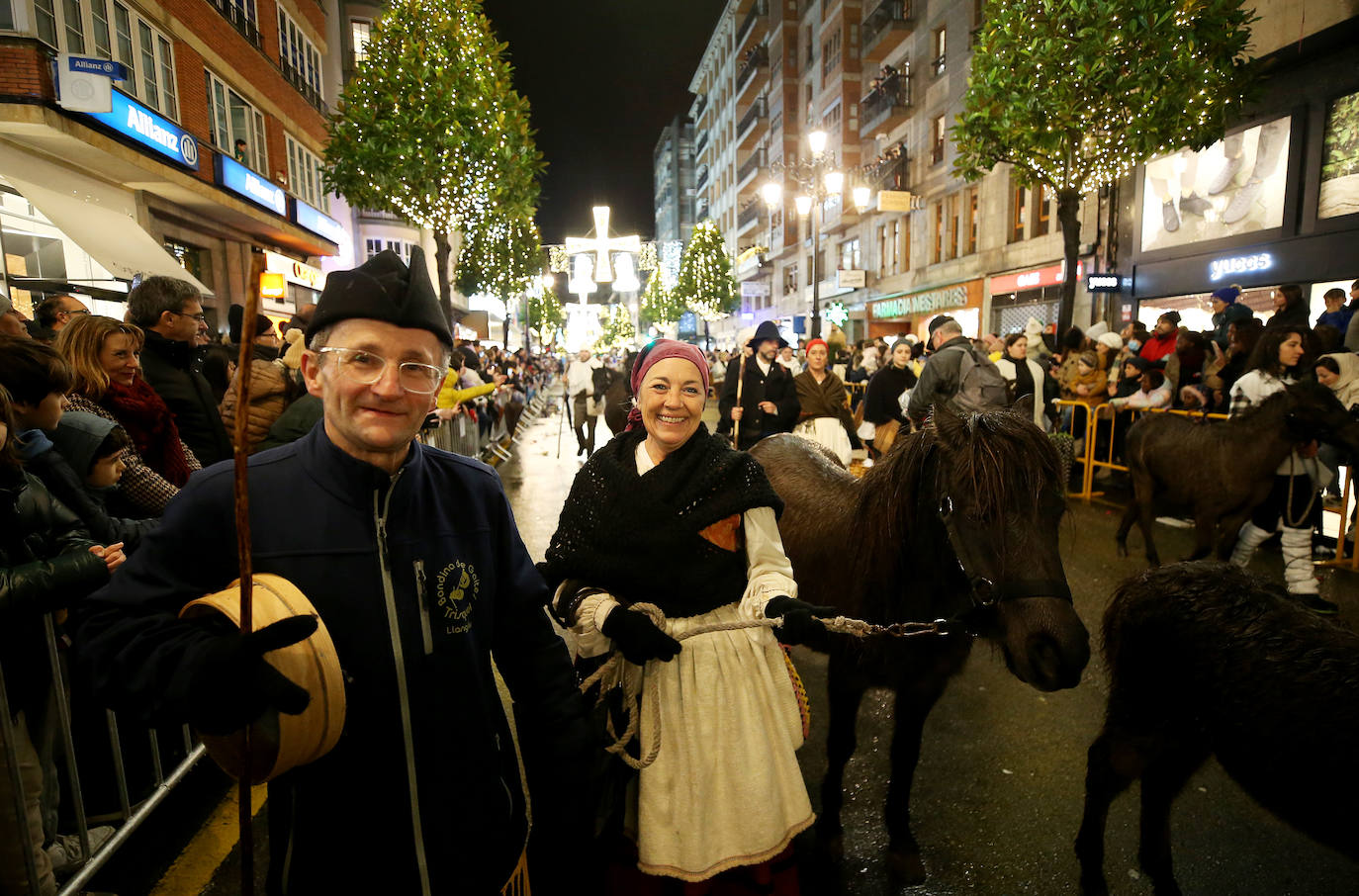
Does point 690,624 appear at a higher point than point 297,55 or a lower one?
lower

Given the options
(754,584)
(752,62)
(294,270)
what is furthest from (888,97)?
(754,584)

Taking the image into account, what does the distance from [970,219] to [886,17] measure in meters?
10.6

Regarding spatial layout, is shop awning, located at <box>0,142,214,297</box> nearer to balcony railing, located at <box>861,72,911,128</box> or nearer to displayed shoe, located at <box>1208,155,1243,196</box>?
displayed shoe, located at <box>1208,155,1243,196</box>

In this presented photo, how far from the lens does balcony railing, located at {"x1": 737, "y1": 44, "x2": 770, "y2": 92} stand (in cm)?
4669

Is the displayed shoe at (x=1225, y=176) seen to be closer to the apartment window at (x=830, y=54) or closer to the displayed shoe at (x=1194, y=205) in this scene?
the displayed shoe at (x=1194, y=205)

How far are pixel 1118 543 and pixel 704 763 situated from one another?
6.60 meters

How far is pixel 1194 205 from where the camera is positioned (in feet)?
50.7

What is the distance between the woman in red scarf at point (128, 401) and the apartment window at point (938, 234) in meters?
26.4

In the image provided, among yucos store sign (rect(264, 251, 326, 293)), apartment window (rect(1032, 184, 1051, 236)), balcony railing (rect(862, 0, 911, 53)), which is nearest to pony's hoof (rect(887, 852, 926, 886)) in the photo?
yucos store sign (rect(264, 251, 326, 293))

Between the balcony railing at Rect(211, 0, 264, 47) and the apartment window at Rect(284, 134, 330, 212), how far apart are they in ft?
8.38

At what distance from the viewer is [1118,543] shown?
6.91 metres

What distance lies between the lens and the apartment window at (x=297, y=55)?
20.1 metres

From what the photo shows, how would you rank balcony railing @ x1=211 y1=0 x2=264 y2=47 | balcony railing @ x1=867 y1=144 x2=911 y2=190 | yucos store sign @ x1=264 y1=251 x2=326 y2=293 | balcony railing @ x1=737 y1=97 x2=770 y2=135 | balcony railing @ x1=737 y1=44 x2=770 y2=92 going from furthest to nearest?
balcony railing @ x1=737 y1=97 x2=770 y2=135 < balcony railing @ x1=737 y1=44 x2=770 y2=92 < balcony railing @ x1=867 y1=144 x2=911 y2=190 < yucos store sign @ x1=264 y1=251 x2=326 y2=293 < balcony railing @ x1=211 y1=0 x2=264 y2=47

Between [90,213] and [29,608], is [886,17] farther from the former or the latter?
[29,608]
